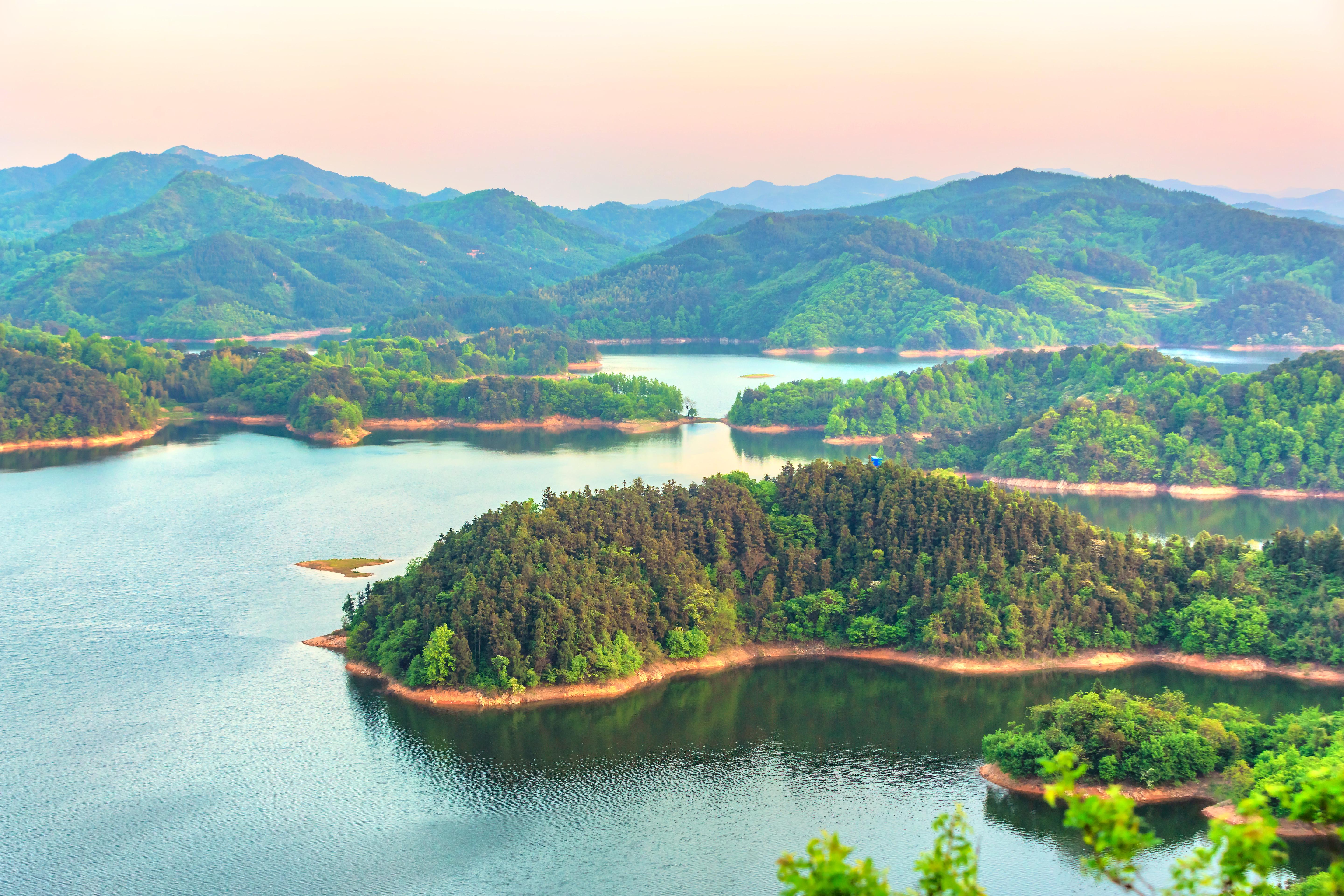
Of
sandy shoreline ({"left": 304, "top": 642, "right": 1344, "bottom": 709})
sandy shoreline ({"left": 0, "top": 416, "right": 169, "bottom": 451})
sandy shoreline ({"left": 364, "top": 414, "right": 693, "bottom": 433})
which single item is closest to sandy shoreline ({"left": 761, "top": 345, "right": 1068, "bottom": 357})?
sandy shoreline ({"left": 364, "top": 414, "right": 693, "bottom": 433})

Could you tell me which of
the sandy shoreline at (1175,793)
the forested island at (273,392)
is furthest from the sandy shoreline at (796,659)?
the forested island at (273,392)

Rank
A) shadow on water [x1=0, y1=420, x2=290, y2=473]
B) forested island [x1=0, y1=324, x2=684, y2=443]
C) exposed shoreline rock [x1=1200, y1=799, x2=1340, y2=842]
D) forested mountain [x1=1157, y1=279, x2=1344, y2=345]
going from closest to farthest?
exposed shoreline rock [x1=1200, y1=799, x2=1340, y2=842]
shadow on water [x1=0, y1=420, x2=290, y2=473]
forested island [x1=0, y1=324, x2=684, y2=443]
forested mountain [x1=1157, y1=279, x2=1344, y2=345]

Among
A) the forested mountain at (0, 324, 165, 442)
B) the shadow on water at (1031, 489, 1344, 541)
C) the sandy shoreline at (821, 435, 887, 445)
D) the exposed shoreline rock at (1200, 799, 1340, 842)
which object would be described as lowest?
the exposed shoreline rock at (1200, 799, 1340, 842)

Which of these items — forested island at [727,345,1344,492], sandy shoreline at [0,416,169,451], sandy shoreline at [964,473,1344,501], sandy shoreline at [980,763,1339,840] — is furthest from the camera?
sandy shoreline at [0,416,169,451]

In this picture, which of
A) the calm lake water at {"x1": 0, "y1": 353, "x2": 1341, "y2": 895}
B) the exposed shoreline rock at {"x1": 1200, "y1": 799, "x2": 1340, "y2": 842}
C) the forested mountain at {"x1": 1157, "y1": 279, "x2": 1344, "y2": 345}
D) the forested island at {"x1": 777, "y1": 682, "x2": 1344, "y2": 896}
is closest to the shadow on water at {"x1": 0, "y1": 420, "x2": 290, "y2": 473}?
the calm lake water at {"x1": 0, "y1": 353, "x2": 1341, "y2": 895}

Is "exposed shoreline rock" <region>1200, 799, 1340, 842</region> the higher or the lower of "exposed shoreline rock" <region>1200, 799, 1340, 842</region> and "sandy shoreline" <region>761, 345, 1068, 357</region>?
the lower

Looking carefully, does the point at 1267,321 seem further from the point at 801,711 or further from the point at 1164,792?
the point at 1164,792

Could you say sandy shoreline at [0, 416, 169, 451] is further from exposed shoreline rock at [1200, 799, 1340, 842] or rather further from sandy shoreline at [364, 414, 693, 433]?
exposed shoreline rock at [1200, 799, 1340, 842]

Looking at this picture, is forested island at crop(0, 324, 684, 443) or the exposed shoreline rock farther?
forested island at crop(0, 324, 684, 443)
